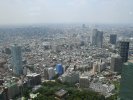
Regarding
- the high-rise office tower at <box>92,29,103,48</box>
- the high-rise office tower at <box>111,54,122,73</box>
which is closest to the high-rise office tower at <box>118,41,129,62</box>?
the high-rise office tower at <box>111,54,122,73</box>

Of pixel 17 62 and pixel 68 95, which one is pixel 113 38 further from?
pixel 68 95

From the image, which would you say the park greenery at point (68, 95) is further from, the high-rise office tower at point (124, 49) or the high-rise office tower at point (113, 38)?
the high-rise office tower at point (113, 38)

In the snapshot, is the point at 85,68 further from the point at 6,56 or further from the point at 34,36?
the point at 34,36

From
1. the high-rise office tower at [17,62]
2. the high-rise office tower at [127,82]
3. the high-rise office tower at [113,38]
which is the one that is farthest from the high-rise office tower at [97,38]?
the high-rise office tower at [127,82]

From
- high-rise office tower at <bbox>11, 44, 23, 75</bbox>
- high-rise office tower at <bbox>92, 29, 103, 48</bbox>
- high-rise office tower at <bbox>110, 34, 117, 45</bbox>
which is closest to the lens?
high-rise office tower at <bbox>11, 44, 23, 75</bbox>

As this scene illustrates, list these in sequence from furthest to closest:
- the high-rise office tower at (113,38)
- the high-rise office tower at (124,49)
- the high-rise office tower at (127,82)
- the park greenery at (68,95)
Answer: the high-rise office tower at (113,38)
the high-rise office tower at (124,49)
the park greenery at (68,95)
the high-rise office tower at (127,82)

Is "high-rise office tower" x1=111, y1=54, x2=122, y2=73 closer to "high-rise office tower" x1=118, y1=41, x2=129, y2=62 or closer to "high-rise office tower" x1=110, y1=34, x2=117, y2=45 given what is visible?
"high-rise office tower" x1=118, y1=41, x2=129, y2=62

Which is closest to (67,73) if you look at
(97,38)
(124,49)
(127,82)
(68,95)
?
(68,95)

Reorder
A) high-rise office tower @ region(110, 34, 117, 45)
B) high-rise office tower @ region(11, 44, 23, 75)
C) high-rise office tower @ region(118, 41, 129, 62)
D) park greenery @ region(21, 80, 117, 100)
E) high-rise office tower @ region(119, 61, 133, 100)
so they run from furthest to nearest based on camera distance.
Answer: high-rise office tower @ region(110, 34, 117, 45)
high-rise office tower @ region(118, 41, 129, 62)
high-rise office tower @ region(11, 44, 23, 75)
park greenery @ region(21, 80, 117, 100)
high-rise office tower @ region(119, 61, 133, 100)

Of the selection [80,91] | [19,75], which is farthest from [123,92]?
[19,75]
